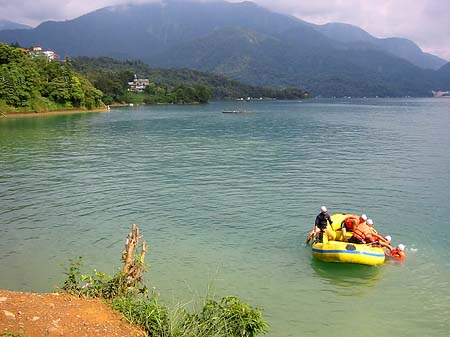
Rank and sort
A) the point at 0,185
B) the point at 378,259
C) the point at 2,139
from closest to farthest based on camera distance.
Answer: the point at 378,259, the point at 0,185, the point at 2,139

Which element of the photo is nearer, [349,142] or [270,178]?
[270,178]

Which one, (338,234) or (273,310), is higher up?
(338,234)

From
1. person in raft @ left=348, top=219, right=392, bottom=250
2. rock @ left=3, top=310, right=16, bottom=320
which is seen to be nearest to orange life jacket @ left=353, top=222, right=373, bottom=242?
person in raft @ left=348, top=219, right=392, bottom=250

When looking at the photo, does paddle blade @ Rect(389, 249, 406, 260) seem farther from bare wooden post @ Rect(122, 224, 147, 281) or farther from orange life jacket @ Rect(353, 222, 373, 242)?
bare wooden post @ Rect(122, 224, 147, 281)

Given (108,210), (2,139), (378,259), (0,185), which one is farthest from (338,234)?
(2,139)

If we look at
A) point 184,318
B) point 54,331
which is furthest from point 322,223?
point 54,331

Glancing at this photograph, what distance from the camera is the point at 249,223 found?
22844 mm

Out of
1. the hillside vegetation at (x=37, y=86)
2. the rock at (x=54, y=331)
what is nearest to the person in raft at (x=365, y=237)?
the rock at (x=54, y=331)

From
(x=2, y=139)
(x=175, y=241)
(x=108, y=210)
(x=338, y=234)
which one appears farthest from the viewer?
(x=2, y=139)

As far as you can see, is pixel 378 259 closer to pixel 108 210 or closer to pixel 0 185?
pixel 108 210

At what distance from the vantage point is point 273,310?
1418 centimetres

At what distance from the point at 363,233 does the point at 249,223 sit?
6382 millimetres

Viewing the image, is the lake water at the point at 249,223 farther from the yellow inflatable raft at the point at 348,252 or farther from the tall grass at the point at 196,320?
the tall grass at the point at 196,320

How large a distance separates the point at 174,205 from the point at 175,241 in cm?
603
